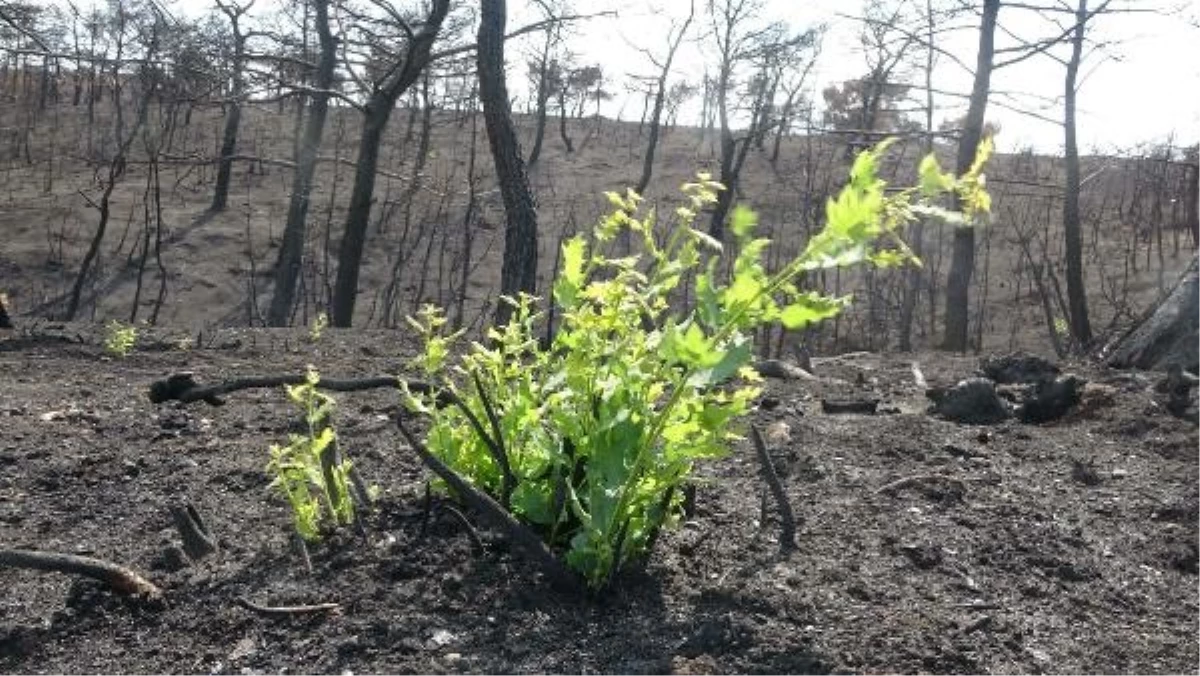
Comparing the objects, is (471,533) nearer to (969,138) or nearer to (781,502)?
(781,502)

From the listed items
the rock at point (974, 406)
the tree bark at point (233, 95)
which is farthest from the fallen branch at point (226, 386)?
the tree bark at point (233, 95)

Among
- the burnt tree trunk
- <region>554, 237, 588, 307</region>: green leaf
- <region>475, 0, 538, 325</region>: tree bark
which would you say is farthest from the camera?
<region>475, 0, 538, 325</region>: tree bark

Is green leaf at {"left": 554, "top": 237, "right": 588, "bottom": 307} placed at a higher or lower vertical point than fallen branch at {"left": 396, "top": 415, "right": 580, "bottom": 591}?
higher

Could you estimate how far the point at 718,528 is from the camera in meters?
2.76

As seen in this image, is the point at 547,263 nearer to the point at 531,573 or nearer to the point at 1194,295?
the point at 1194,295

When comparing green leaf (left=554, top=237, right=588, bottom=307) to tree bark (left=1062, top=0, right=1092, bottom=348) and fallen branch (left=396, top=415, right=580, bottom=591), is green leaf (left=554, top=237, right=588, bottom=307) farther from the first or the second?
tree bark (left=1062, top=0, right=1092, bottom=348)

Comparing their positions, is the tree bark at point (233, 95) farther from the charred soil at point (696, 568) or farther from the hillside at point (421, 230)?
the charred soil at point (696, 568)

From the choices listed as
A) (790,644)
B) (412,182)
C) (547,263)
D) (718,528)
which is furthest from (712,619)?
(547,263)

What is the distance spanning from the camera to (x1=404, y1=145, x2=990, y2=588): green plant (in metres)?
1.84

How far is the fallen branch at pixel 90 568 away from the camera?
236 centimetres

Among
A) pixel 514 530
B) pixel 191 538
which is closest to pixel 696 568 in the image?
pixel 514 530

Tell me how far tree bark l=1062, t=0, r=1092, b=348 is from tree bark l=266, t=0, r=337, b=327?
9341mm

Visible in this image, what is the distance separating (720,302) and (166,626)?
1324 millimetres

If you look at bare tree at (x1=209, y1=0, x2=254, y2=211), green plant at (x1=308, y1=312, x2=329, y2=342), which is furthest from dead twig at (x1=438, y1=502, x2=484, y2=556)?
bare tree at (x1=209, y1=0, x2=254, y2=211)
